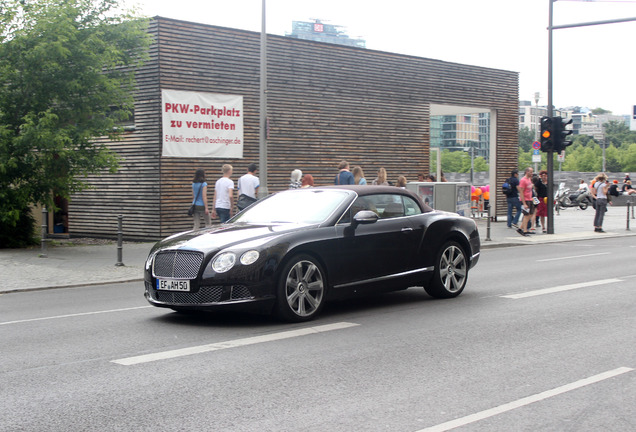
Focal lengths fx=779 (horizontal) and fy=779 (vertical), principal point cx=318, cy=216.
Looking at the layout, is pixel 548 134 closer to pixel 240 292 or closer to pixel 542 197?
pixel 542 197

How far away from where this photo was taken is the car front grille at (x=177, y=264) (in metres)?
8.10

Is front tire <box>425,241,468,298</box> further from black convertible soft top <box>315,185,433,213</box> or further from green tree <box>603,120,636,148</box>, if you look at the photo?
green tree <box>603,120,636,148</box>

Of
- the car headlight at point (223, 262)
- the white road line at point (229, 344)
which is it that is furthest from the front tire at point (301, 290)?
the car headlight at point (223, 262)

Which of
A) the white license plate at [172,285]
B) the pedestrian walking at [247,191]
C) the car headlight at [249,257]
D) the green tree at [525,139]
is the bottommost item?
the white license plate at [172,285]

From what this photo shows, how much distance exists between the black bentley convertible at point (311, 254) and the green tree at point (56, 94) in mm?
8301

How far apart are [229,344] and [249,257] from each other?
1094mm

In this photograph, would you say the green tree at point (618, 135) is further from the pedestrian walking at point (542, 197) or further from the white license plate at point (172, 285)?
the white license plate at point (172, 285)

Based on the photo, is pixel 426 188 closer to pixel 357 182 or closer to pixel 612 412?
pixel 357 182

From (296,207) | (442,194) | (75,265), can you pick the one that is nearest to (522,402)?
(296,207)

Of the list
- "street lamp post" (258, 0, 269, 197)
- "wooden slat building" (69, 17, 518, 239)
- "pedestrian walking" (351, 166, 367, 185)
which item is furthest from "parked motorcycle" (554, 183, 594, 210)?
"street lamp post" (258, 0, 269, 197)

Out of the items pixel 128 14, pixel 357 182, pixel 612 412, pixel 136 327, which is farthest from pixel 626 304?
pixel 128 14

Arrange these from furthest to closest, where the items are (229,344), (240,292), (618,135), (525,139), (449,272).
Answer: (525,139) → (618,135) → (449,272) → (240,292) → (229,344)

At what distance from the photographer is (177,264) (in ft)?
27.1

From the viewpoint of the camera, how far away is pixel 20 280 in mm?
12844
